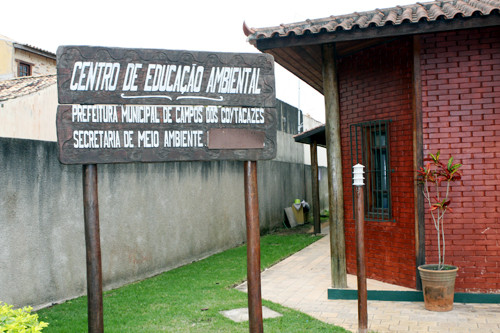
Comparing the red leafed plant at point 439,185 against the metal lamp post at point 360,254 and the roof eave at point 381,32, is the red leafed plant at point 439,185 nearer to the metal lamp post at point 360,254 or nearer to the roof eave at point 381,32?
the metal lamp post at point 360,254

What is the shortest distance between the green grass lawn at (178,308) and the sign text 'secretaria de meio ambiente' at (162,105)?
2394 millimetres

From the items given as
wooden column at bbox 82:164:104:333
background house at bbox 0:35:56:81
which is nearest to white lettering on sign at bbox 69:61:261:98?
wooden column at bbox 82:164:104:333

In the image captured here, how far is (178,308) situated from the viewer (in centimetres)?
641

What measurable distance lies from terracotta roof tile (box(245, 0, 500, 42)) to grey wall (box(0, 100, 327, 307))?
3.32 metres

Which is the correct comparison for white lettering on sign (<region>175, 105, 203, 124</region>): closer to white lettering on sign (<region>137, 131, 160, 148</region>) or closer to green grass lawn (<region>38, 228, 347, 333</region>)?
white lettering on sign (<region>137, 131, 160, 148</region>)

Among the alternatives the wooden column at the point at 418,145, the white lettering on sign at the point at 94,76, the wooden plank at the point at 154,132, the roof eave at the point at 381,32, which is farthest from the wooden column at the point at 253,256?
the wooden column at the point at 418,145

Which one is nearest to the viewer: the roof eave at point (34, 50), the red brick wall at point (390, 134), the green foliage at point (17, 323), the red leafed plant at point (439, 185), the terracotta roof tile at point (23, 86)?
the green foliage at point (17, 323)

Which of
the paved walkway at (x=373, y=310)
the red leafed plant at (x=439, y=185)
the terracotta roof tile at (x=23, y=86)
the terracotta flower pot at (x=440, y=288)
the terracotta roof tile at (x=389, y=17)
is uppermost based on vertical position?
the terracotta roof tile at (x=23, y=86)

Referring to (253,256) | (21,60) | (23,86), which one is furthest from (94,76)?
(21,60)

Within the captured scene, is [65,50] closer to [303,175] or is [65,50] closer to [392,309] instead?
[392,309]

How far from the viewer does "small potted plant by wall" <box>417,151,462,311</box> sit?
6137mm

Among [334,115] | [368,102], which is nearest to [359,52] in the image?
[368,102]

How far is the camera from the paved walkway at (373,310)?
Result: 5570 millimetres

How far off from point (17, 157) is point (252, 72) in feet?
11.7
